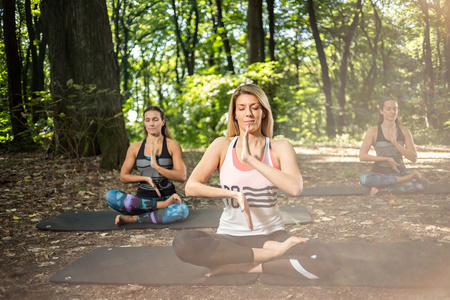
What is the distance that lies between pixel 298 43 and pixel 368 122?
15.0ft

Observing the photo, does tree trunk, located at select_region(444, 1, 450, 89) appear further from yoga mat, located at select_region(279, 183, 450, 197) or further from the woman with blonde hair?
the woman with blonde hair

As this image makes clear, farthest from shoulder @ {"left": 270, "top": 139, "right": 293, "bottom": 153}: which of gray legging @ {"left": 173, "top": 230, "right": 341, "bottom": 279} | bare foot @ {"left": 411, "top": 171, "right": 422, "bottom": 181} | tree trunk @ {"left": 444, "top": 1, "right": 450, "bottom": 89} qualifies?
tree trunk @ {"left": 444, "top": 1, "right": 450, "bottom": 89}

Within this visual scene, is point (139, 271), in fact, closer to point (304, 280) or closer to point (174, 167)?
point (304, 280)

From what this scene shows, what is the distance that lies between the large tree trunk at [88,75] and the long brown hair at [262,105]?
15.3 feet

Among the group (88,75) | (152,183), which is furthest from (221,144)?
(88,75)

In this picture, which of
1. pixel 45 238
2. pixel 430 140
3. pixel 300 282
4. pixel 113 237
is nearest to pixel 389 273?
pixel 300 282

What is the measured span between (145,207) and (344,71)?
1430 centimetres

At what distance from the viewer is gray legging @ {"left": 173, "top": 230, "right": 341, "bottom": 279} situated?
2.43 meters

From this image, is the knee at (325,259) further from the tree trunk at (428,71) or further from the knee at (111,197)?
the tree trunk at (428,71)

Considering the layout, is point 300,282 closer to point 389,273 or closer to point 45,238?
point 389,273

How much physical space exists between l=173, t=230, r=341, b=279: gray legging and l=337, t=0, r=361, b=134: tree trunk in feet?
43.7

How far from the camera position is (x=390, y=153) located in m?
5.08

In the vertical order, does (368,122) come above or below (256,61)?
below

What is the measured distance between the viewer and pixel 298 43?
683 inches
